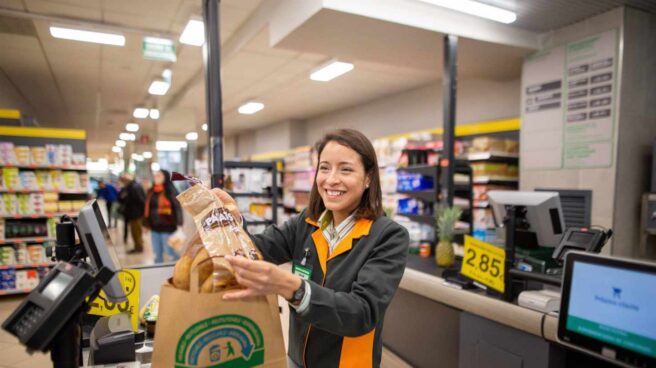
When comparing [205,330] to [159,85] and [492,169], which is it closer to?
[492,169]

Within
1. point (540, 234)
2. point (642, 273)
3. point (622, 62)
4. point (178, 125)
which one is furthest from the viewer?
point (178, 125)

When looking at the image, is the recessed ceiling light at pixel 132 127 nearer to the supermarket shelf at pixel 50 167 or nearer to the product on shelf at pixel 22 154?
the supermarket shelf at pixel 50 167

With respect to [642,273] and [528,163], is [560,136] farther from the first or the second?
[642,273]

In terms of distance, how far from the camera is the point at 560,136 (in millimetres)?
5047

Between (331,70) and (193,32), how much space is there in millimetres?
2493

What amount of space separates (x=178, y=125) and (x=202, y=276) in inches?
571

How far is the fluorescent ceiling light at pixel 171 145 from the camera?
52.1ft

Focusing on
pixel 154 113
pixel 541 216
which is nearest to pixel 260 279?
pixel 541 216

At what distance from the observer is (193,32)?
525 centimetres

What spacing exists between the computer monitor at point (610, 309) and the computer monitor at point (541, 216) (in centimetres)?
95

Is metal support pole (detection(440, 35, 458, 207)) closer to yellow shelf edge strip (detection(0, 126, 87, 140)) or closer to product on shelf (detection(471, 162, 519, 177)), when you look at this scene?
product on shelf (detection(471, 162, 519, 177))

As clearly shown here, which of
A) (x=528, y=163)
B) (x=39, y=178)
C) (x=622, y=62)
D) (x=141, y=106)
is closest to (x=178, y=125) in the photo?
(x=141, y=106)

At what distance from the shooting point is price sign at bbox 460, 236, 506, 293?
90.0 inches

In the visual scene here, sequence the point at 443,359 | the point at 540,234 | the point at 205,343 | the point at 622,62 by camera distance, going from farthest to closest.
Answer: the point at 622,62, the point at 443,359, the point at 540,234, the point at 205,343
